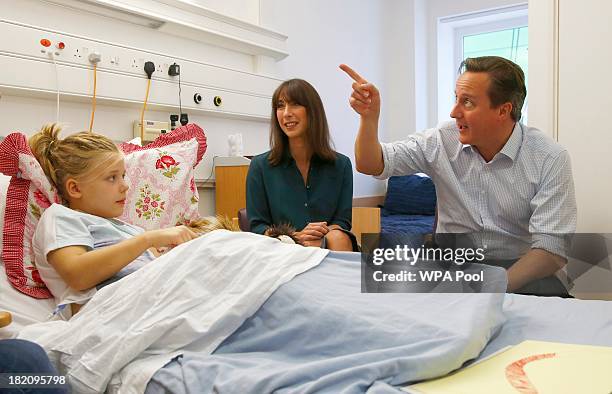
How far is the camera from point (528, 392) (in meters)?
0.73

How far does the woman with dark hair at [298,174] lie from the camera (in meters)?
2.06

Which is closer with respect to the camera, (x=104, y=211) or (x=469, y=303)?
(x=469, y=303)

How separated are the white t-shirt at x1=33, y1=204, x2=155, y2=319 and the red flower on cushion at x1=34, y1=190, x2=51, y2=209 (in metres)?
0.10

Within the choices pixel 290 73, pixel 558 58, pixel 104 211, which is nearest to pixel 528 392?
pixel 104 211

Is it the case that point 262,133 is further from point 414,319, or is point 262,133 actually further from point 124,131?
point 414,319

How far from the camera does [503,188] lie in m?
1.68

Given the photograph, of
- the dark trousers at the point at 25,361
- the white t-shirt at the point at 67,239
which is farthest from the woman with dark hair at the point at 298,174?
the dark trousers at the point at 25,361

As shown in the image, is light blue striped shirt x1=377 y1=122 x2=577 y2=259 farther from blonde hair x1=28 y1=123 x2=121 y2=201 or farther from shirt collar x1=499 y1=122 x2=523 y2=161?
blonde hair x1=28 y1=123 x2=121 y2=201

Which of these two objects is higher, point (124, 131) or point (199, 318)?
point (124, 131)

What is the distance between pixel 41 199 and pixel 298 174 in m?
0.98

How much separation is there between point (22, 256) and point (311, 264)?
2.67 ft

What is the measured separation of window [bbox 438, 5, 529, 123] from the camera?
4.39m

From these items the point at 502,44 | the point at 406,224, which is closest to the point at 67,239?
the point at 406,224

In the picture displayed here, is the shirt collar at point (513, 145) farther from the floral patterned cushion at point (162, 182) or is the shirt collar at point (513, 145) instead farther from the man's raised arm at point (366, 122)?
the floral patterned cushion at point (162, 182)
